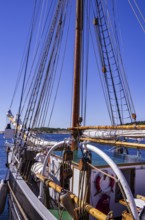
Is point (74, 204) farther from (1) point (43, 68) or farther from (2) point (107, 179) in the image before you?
(1) point (43, 68)

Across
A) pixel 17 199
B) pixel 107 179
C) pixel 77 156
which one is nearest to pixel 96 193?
pixel 107 179

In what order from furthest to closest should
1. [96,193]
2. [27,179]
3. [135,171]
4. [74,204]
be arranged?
[27,179] → [135,171] → [96,193] → [74,204]

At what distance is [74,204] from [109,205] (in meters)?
1.69

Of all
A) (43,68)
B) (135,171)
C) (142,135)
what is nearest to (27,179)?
(135,171)

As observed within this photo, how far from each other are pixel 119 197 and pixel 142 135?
2212mm

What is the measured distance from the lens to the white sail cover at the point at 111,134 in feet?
17.5

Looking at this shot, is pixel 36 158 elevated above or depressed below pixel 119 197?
above

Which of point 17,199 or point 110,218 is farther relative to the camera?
point 17,199

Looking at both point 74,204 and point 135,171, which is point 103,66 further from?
point 74,204

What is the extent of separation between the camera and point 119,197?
6473 mm

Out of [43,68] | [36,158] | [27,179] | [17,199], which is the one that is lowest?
[17,199]

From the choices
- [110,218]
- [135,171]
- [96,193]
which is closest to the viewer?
[110,218]

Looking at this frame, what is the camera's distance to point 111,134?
6289 mm

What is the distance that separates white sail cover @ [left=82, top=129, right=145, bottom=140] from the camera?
5.32 metres
